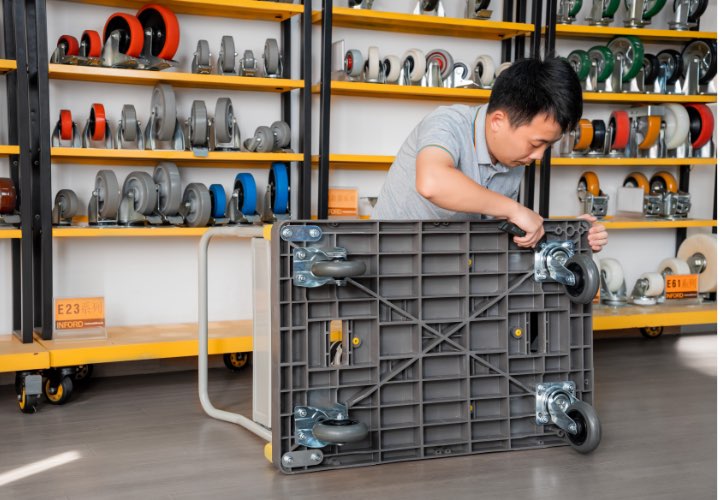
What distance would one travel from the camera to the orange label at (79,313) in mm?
3779

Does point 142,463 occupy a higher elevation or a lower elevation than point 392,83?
lower

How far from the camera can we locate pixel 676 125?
510 cm

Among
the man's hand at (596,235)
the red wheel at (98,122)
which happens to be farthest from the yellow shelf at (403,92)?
the man's hand at (596,235)

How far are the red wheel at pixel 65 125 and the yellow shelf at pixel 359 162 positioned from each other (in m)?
1.27

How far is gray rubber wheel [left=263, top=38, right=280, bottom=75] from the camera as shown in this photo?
423cm

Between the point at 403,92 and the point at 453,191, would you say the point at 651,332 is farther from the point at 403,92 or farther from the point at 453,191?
the point at 453,191

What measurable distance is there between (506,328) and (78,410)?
1.91 metres

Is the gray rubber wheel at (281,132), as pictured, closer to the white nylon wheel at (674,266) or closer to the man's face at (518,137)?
the man's face at (518,137)

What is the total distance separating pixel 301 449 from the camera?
265cm

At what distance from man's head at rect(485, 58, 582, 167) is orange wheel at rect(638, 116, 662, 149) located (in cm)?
266

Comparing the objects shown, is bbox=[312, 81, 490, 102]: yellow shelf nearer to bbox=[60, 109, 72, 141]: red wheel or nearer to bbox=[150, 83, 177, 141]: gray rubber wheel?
bbox=[150, 83, 177, 141]: gray rubber wheel

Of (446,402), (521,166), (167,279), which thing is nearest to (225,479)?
(446,402)

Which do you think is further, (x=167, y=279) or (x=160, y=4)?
(x=167, y=279)

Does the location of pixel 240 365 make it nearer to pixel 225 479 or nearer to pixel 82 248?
pixel 82 248
